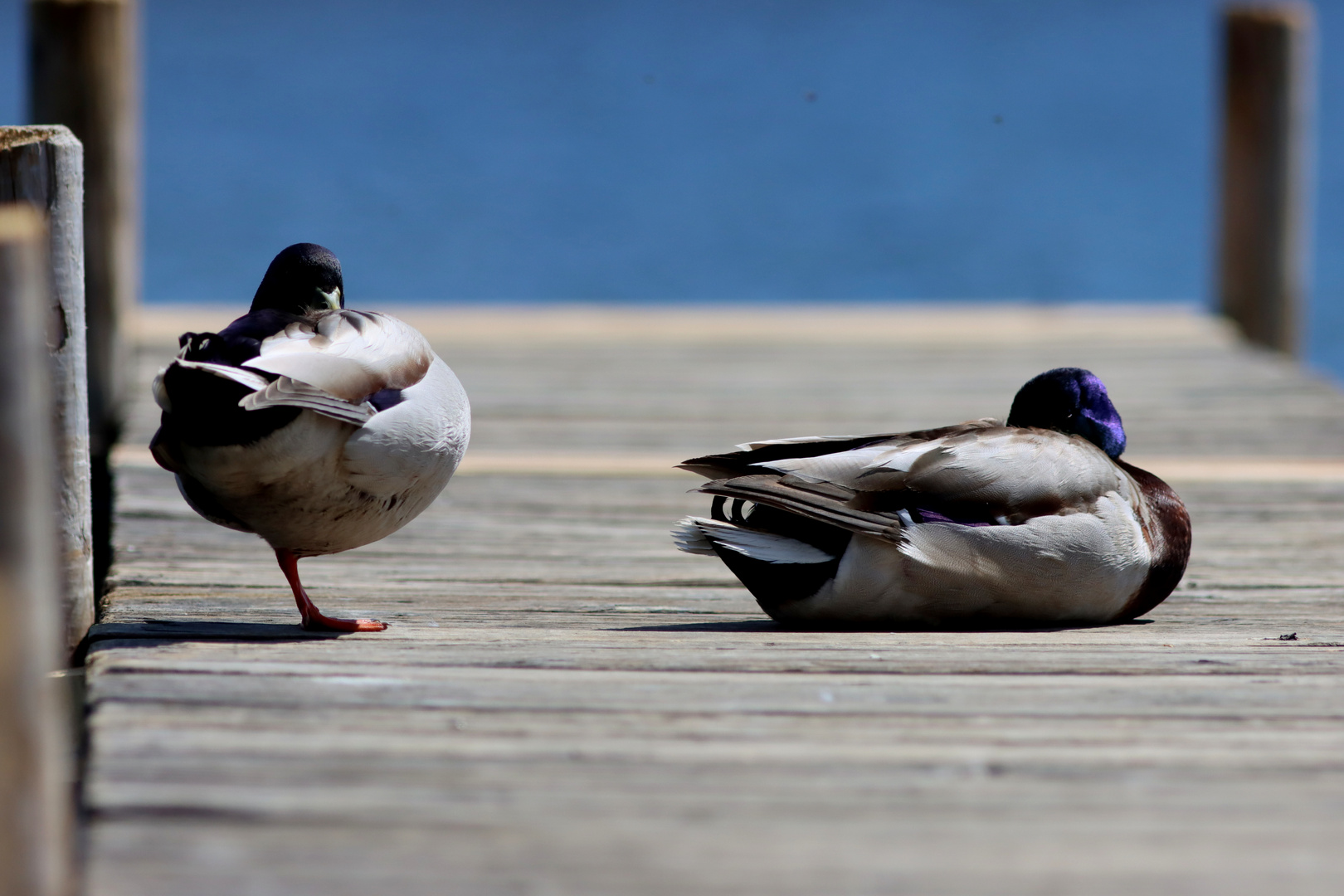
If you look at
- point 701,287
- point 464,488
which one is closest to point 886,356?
point 464,488

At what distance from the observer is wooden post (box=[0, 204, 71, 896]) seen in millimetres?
1342

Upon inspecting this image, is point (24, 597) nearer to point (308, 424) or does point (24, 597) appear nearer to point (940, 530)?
point (308, 424)

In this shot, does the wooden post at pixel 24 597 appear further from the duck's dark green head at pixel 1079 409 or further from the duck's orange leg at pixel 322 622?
the duck's dark green head at pixel 1079 409

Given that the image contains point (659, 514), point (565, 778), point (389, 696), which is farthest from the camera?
point (659, 514)

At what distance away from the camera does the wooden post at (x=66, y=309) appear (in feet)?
8.18

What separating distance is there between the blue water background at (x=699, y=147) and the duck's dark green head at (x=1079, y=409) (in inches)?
527

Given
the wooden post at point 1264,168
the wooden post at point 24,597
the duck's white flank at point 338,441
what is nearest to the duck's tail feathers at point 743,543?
the duck's white flank at point 338,441

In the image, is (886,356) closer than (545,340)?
Yes

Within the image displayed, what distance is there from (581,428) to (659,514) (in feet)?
4.10

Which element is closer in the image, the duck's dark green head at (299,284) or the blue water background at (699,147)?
the duck's dark green head at (299,284)

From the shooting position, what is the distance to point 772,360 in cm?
657

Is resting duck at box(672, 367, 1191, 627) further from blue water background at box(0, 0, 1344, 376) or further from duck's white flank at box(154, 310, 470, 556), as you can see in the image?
blue water background at box(0, 0, 1344, 376)

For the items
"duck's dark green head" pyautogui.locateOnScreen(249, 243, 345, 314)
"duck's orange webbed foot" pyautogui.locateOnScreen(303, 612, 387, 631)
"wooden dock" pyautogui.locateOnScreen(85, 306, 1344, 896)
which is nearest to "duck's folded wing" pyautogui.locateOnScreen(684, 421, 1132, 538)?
"wooden dock" pyautogui.locateOnScreen(85, 306, 1344, 896)

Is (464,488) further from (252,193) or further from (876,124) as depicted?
A: (876,124)
